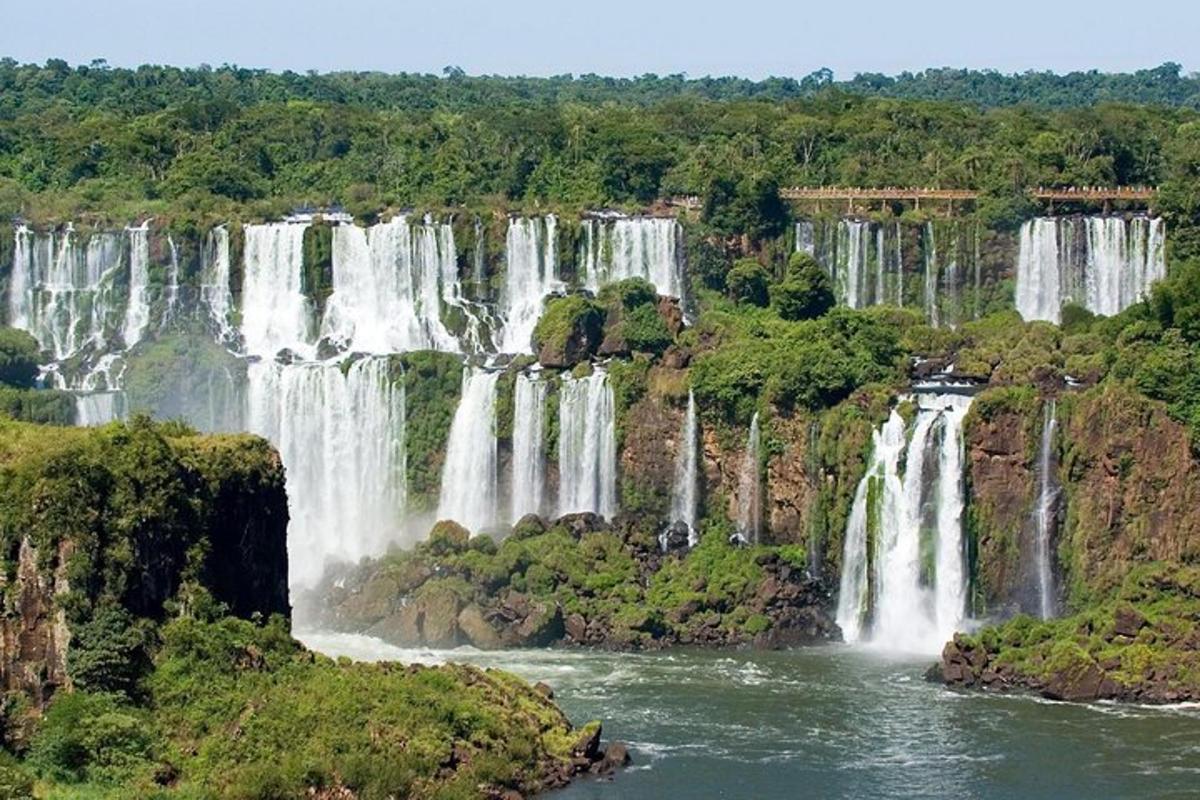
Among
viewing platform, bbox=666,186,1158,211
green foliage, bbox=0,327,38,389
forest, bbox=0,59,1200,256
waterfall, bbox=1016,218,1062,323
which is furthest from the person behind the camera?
forest, bbox=0,59,1200,256

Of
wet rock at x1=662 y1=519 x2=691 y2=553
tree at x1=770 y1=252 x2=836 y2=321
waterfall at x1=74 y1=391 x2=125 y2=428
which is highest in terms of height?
tree at x1=770 y1=252 x2=836 y2=321

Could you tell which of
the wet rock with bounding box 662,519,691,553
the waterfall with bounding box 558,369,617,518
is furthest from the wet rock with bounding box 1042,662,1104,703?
the waterfall with bounding box 558,369,617,518

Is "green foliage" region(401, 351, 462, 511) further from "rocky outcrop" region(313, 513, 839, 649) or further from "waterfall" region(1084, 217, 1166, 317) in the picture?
"waterfall" region(1084, 217, 1166, 317)

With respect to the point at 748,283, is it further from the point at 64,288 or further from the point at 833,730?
the point at 833,730

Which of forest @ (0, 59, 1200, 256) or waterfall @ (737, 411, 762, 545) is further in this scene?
forest @ (0, 59, 1200, 256)

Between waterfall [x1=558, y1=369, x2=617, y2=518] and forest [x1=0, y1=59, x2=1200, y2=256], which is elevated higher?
forest [x1=0, y1=59, x2=1200, y2=256]

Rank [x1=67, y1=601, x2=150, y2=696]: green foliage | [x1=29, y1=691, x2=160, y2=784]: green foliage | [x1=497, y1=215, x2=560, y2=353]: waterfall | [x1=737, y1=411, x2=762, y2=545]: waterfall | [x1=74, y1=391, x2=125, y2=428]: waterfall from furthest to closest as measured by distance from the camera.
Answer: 1. [x1=497, y1=215, x2=560, y2=353]: waterfall
2. [x1=74, y1=391, x2=125, y2=428]: waterfall
3. [x1=737, y1=411, x2=762, y2=545]: waterfall
4. [x1=67, y1=601, x2=150, y2=696]: green foliage
5. [x1=29, y1=691, x2=160, y2=784]: green foliage

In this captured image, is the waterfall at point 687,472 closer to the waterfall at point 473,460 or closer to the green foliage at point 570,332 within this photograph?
the green foliage at point 570,332
